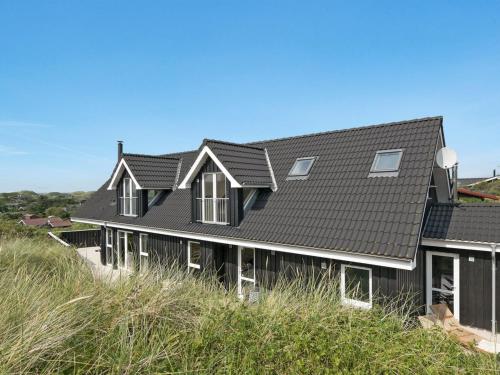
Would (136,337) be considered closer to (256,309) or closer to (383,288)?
(256,309)

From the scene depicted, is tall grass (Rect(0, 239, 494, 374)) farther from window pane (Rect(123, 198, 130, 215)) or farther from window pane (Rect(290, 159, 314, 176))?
window pane (Rect(123, 198, 130, 215))

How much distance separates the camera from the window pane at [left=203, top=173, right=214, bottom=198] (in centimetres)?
1291

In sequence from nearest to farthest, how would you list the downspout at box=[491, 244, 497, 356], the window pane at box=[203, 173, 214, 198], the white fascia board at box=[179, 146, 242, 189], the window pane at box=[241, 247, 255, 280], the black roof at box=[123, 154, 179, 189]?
the downspout at box=[491, 244, 497, 356]
the window pane at box=[241, 247, 255, 280]
the white fascia board at box=[179, 146, 242, 189]
the window pane at box=[203, 173, 214, 198]
the black roof at box=[123, 154, 179, 189]

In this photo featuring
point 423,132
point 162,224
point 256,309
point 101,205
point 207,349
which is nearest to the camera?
point 207,349

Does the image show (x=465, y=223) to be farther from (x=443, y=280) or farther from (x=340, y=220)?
(x=340, y=220)

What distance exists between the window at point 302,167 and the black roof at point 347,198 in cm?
23

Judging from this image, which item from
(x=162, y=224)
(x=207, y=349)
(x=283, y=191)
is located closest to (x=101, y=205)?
(x=162, y=224)

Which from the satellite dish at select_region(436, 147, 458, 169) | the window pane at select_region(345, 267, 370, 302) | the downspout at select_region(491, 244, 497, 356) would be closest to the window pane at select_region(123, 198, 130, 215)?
the window pane at select_region(345, 267, 370, 302)

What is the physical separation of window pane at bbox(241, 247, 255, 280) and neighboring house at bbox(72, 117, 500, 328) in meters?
0.04

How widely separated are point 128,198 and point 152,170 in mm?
1995

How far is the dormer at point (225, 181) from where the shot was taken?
11.9 m

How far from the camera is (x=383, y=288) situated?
27.2 ft

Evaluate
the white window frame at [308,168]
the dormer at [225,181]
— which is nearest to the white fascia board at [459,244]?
the white window frame at [308,168]

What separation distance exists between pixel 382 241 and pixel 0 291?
24.7 ft
